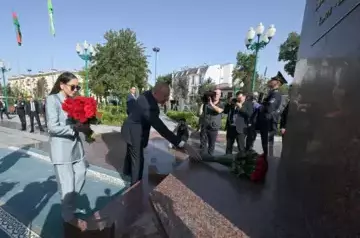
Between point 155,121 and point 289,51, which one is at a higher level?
point 289,51

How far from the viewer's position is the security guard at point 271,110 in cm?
530

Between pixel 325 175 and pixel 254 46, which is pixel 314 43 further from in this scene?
pixel 254 46

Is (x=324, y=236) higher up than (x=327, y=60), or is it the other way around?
(x=327, y=60)

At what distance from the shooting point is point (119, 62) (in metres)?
24.3

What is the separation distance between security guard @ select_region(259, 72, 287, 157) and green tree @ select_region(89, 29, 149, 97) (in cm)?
1911

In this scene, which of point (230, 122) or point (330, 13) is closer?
point (330, 13)

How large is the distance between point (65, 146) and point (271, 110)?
4.23m

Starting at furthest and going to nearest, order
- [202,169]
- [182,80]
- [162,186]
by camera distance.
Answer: [182,80]
[202,169]
[162,186]

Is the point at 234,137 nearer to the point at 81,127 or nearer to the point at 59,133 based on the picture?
the point at 81,127

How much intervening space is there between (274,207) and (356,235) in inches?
29.8

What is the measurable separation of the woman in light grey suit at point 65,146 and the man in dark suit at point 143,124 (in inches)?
31.4

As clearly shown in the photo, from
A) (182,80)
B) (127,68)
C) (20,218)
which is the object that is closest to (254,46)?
(20,218)

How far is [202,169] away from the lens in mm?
2688

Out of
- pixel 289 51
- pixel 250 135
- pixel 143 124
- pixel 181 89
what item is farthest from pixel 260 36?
pixel 289 51
